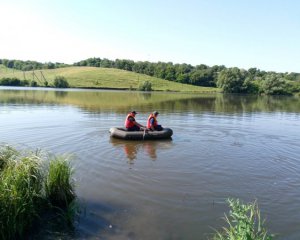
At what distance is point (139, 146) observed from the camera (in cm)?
1783

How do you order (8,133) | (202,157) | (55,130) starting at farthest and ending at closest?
(55,130) → (8,133) → (202,157)

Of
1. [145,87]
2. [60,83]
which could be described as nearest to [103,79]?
[60,83]

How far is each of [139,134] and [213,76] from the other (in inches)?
4499

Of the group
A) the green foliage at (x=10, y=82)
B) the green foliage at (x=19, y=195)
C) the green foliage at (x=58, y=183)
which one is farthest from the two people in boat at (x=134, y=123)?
the green foliage at (x=10, y=82)

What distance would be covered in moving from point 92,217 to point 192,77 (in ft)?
401

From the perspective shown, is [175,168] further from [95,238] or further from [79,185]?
[95,238]

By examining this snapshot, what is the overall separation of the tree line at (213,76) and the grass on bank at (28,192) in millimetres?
104751

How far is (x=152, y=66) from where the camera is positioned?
145 meters

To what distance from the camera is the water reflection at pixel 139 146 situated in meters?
15.9

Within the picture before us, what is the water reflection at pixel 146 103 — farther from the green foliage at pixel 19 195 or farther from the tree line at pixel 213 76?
the tree line at pixel 213 76

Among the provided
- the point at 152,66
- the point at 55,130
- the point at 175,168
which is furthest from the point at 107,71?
the point at 175,168

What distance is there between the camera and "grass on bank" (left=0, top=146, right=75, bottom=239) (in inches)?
282

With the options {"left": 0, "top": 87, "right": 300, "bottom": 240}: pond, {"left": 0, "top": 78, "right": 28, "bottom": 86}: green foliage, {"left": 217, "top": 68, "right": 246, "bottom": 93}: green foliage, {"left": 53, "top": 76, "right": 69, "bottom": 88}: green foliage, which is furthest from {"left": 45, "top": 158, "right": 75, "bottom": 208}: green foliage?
{"left": 0, "top": 78, "right": 28, "bottom": 86}: green foliage

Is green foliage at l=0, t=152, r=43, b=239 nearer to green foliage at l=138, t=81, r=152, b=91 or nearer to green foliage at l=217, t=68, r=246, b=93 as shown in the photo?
green foliage at l=138, t=81, r=152, b=91
